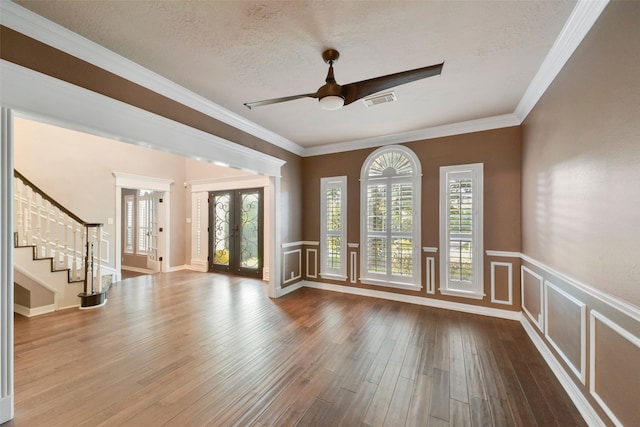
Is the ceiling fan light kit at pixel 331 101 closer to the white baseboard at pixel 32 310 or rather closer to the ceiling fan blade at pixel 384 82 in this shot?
the ceiling fan blade at pixel 384 82

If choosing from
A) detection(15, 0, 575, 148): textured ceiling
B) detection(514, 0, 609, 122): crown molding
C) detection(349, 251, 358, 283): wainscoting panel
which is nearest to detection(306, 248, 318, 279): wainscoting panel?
detection(349, 251, 358, 283): wainscoting panel

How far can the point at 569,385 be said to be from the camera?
208cm

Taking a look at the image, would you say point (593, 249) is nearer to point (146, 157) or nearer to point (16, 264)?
point (16, 264)

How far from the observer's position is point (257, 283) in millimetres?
5664

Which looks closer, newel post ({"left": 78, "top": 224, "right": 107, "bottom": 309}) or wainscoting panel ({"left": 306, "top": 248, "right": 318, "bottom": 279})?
newel post ({"left": 78, "top": 224, "right": 107, "bottom": 309})

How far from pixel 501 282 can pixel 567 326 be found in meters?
1.62

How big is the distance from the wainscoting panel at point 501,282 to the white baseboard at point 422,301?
17 centimetres

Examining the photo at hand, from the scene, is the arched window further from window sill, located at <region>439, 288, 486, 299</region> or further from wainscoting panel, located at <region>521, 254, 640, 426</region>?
wainscoting panel, located at <region>521, 254, 640, 426</region>

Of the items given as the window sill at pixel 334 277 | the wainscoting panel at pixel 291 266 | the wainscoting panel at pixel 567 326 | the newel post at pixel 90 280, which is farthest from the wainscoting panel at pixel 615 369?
the newel post at pixel 90 280

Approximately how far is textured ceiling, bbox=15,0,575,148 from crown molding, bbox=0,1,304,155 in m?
0.07

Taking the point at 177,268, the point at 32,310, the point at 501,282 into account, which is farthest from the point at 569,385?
the point at 177,268

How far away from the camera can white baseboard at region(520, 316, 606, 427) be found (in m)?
1.76

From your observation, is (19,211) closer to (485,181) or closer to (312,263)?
(312,263)

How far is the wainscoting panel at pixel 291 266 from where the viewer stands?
483 cm
